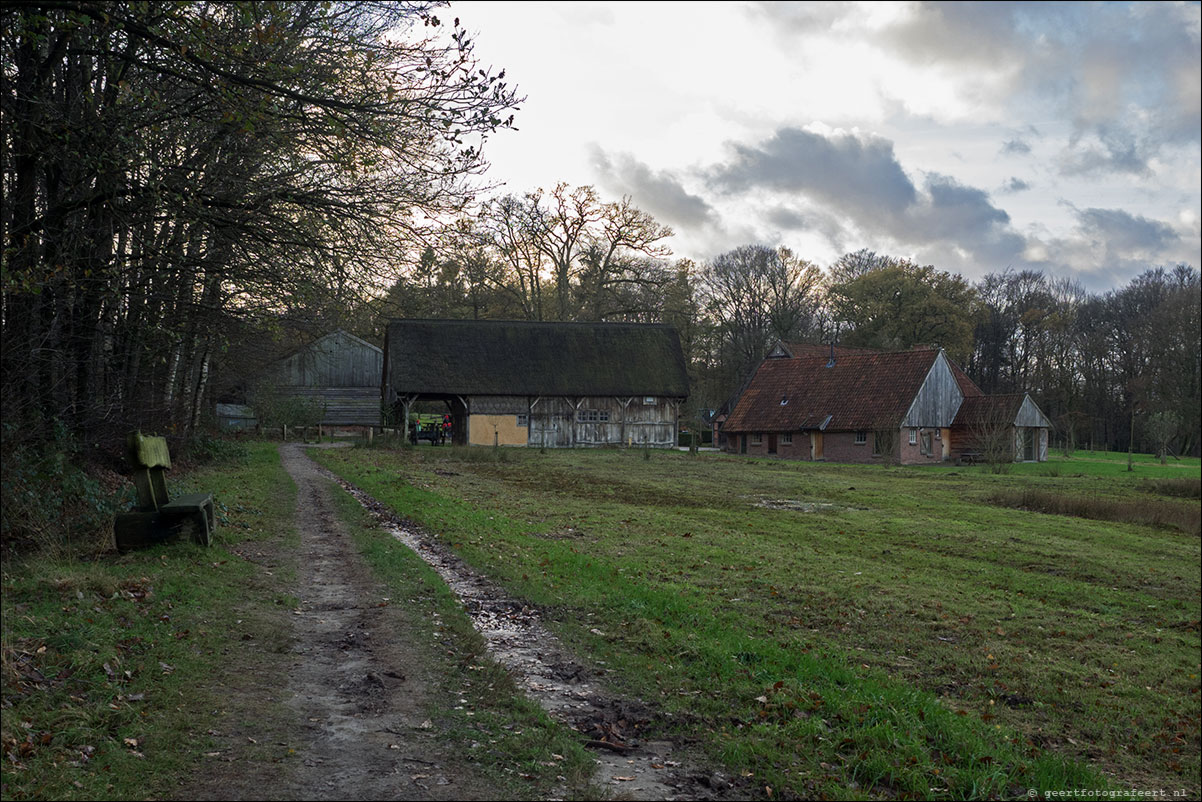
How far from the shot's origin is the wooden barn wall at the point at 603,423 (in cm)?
4816

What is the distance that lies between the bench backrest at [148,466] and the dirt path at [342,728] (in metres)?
2.89

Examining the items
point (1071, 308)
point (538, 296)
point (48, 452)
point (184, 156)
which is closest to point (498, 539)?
point (48, 452)

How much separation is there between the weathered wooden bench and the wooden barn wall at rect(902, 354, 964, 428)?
128 ft

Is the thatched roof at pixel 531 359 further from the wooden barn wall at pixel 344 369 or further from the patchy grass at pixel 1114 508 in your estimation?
the patchy grass at pixel 1114 508

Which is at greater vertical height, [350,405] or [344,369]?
[344,369]

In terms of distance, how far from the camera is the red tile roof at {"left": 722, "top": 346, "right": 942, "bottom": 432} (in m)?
45.1

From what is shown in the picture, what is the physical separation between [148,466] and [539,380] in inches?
1497

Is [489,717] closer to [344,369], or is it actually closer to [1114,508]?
[1114,508]

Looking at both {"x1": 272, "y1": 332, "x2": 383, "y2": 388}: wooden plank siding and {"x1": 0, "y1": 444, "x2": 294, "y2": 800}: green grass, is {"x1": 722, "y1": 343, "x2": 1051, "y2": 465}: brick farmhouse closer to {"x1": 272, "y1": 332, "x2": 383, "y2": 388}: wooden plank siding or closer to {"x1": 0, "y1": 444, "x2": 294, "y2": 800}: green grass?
{"x1": 272, "y1": 332, "x2": 383, "y2": 388}: wooden plank siding

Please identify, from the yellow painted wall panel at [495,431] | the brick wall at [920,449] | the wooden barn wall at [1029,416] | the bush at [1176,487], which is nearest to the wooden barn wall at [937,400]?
the brick wall at [920,449]

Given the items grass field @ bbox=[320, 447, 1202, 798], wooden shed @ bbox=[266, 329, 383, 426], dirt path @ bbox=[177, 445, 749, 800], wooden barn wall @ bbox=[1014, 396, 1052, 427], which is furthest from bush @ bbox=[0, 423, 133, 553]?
wooden barn wall @ bbox=[1014, 396, 1052, 427]

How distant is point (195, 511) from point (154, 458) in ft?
2.66

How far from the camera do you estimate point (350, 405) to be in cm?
4834

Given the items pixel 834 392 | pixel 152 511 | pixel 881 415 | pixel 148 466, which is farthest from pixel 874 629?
pixel 834 392
